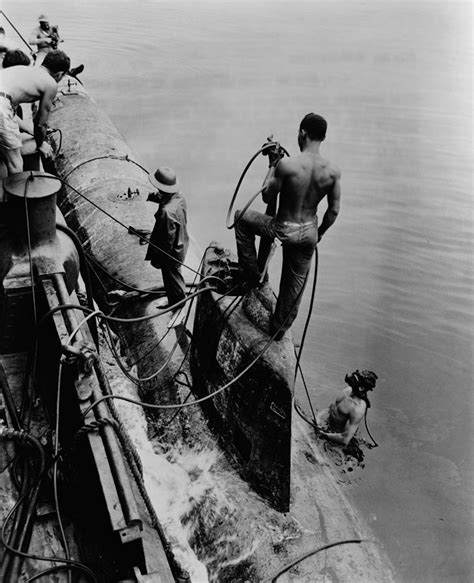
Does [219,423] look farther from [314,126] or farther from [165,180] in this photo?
[314,126]

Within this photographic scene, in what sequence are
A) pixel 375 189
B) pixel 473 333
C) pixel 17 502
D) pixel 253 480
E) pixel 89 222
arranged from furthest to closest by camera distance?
pixel 375 189 → pixel 473 333 → pixel 89 222 → pixel 253 480 → pixel 17 502

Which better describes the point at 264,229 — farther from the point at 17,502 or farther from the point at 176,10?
the point at 176,10

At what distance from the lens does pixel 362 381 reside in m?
7.55

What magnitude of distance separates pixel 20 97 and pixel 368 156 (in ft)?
39.0

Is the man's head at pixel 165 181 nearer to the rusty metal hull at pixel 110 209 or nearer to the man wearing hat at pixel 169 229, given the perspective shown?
the man wearing hat at pixel 169 229

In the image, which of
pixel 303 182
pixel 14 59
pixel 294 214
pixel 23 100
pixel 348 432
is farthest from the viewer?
pixel 14 59

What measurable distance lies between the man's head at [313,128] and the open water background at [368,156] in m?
4.43

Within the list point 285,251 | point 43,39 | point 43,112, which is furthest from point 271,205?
point 43,39

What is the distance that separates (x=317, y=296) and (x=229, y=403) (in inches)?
215

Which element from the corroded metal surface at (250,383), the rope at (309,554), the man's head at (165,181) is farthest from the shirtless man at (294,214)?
the rope at (309,554)

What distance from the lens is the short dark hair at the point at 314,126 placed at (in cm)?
532

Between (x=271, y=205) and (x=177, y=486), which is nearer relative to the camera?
(x=271, y=205)

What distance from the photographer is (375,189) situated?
→ 50.0ft

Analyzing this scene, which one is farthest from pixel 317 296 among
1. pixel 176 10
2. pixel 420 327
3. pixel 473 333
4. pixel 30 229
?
pixel 176 10
